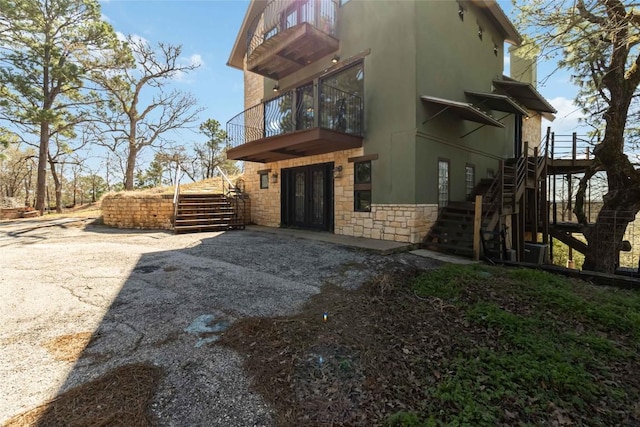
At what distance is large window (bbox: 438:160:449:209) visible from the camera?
8542mm

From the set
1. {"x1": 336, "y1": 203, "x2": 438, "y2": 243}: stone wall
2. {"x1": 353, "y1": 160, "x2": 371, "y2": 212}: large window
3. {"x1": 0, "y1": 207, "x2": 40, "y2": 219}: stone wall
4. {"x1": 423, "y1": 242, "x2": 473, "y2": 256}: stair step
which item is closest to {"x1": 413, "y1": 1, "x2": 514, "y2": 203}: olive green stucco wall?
{"x1": 336, "y1": 203, "x2": 438, "y2": 243}: stone wall

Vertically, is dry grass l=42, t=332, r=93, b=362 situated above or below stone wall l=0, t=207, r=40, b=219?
below

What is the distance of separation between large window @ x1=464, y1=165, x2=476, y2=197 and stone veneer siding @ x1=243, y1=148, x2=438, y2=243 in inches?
86.2

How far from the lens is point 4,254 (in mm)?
6547

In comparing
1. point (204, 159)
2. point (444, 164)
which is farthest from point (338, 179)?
point (204, 159)

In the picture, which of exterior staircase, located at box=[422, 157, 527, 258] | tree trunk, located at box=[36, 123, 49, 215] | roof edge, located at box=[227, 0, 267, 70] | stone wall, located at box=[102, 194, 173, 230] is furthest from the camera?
tree trunk, located at box=[36, 123, 49, 215]

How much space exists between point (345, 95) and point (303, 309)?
7.37m

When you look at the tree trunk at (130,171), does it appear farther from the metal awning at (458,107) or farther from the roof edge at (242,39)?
the metal awning at (458,107)

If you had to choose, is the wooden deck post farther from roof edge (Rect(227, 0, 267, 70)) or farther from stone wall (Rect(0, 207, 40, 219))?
stone wall (Rect(0, 207, 40, 219))

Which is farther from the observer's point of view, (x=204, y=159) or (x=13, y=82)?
(x=204, y=159)

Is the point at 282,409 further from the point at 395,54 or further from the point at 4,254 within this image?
the point at 395,54

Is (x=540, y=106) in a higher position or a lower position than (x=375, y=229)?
higher

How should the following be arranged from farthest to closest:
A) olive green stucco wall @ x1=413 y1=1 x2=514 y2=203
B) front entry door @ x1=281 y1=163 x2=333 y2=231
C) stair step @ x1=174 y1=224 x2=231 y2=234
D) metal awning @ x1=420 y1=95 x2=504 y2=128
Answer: front entry door @ x1=281 y1=163 x2=333 y2=231
stair step @ x1=174 y1=224 x2=231 y2=234
olive green stucco wall @ x1=413 y1=1 x2=514 y2=203
metal awning @ x1=420 y1=95 x2=504 y2=128

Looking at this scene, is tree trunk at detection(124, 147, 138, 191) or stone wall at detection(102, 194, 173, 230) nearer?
stone wall at detection(102, 194, 173, 230)
